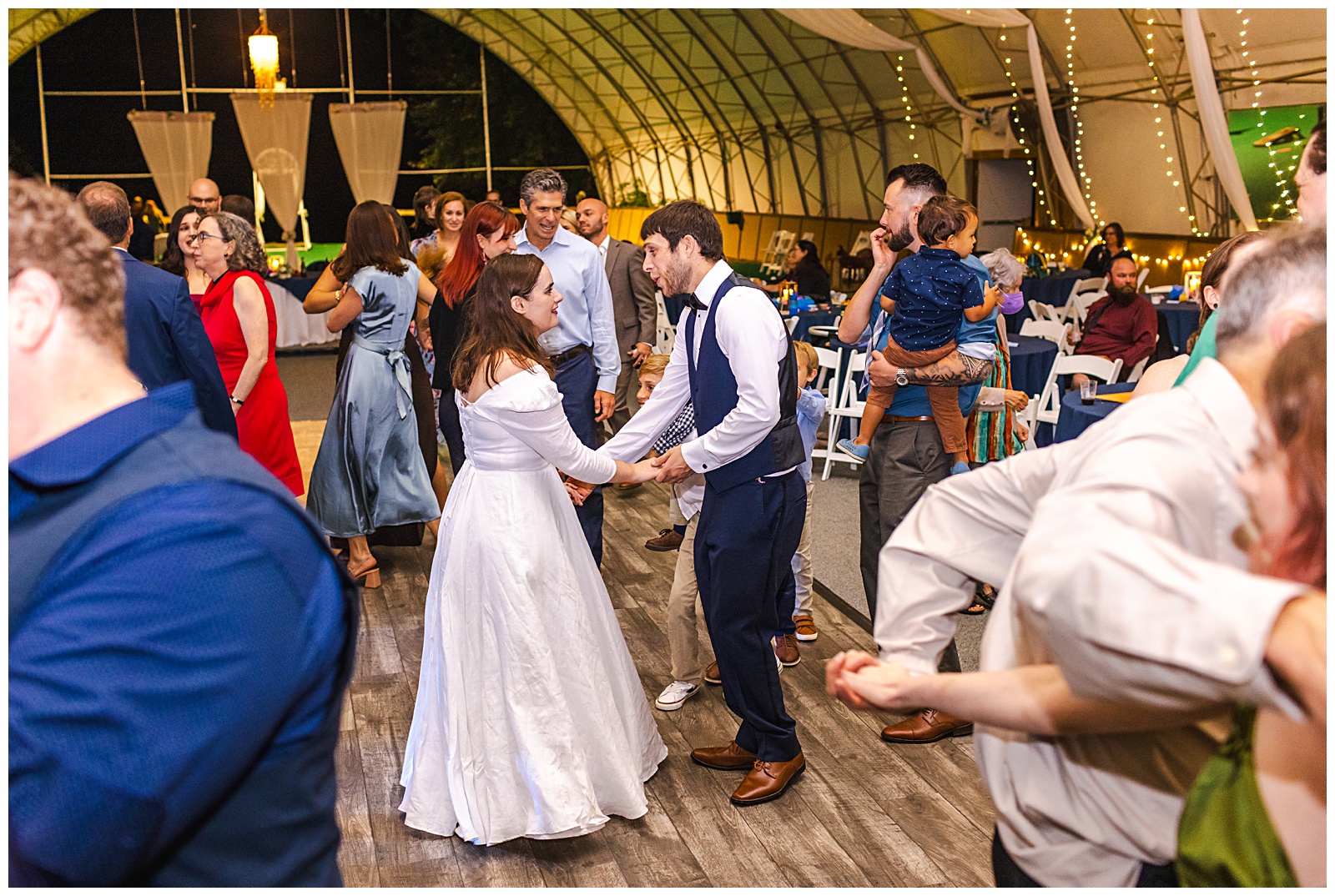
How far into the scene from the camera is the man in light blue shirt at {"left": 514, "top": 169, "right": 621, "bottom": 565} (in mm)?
4836

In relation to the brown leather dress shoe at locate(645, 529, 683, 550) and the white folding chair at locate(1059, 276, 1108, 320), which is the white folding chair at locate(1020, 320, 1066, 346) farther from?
the brown leather dress shoe at locate(645, 529, 683, 550)

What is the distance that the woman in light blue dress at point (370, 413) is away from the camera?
15.8 ft

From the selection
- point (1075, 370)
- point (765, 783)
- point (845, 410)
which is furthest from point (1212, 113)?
point (765, 783)

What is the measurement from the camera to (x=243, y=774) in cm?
104

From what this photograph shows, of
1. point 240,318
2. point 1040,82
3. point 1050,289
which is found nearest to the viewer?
point 240,318

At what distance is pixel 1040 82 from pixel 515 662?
10.6m

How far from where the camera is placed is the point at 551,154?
2533cm

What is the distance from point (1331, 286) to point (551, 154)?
25377 millimetres

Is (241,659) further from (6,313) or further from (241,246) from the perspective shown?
(241,246)

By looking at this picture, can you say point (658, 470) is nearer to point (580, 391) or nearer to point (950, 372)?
point (950, 372)

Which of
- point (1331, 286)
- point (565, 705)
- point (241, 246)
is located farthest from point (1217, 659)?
point (241, 246)

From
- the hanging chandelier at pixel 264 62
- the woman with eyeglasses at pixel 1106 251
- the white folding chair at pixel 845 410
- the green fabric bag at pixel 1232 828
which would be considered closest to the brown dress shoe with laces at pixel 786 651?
the white folding chair at pixel 845 410

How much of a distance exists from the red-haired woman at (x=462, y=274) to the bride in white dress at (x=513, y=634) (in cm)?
175

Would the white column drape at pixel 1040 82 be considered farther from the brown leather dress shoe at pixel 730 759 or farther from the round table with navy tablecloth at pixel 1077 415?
the brown leather dress shoe at pixel 730 759
